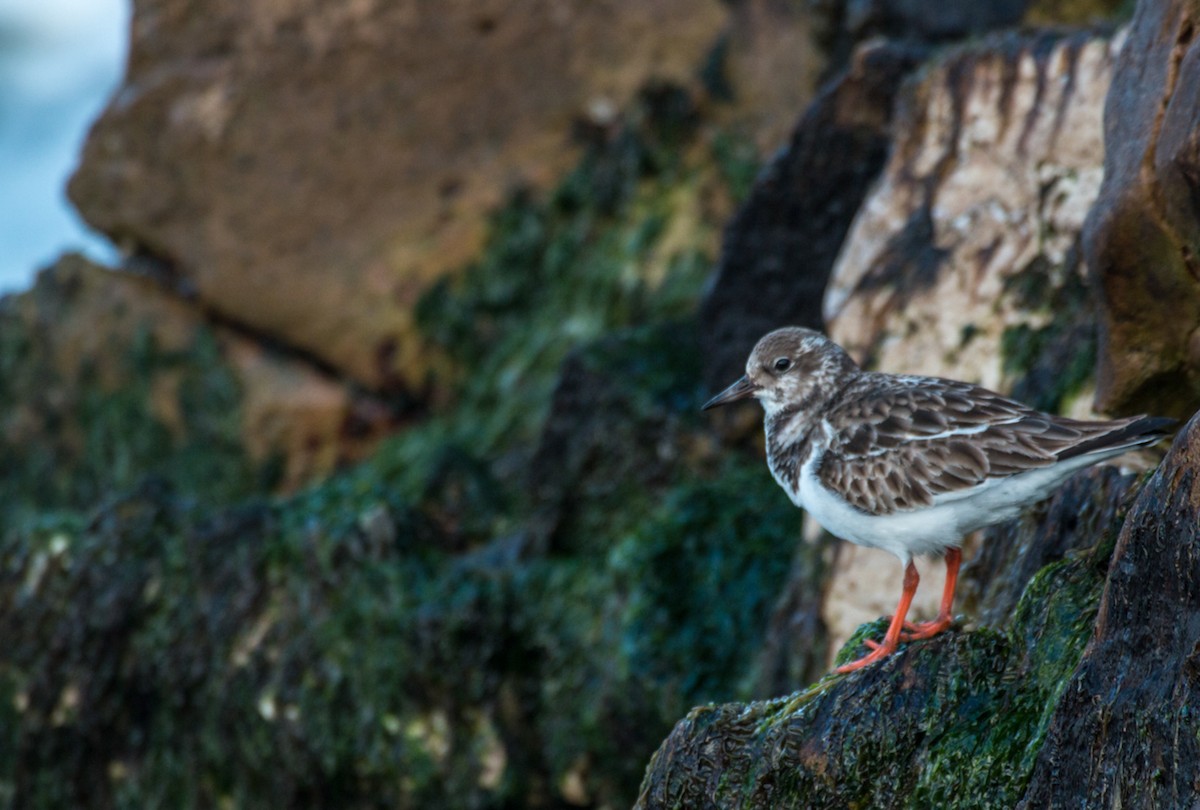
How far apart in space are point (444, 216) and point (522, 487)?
356cm

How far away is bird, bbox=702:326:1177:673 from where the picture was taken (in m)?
4.37

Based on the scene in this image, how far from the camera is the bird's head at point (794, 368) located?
5.43m

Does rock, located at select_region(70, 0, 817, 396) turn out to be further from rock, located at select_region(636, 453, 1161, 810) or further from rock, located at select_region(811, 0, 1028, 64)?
rock, located at select_region(636, 453, 1161, 810)

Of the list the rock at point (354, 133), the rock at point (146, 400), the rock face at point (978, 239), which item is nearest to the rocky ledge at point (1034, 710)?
the rock face at point (978, 239)

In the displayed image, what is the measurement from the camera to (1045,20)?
8.16 m

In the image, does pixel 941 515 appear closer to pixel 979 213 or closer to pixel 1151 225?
pixel 1151 225

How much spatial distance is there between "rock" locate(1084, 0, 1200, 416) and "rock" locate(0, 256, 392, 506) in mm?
7997

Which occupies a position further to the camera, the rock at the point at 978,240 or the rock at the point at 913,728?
the rock at the point at 978,240

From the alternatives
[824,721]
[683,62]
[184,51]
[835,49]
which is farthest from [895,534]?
[184,51]

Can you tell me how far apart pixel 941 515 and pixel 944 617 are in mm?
317

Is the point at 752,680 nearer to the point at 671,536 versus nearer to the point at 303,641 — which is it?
the point at 671,536

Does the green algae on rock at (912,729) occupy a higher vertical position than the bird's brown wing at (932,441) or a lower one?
lower

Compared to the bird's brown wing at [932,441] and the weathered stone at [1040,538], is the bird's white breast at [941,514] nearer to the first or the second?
the bird's brown wing at [932,441]

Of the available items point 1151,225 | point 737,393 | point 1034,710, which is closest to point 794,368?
point 737,393
